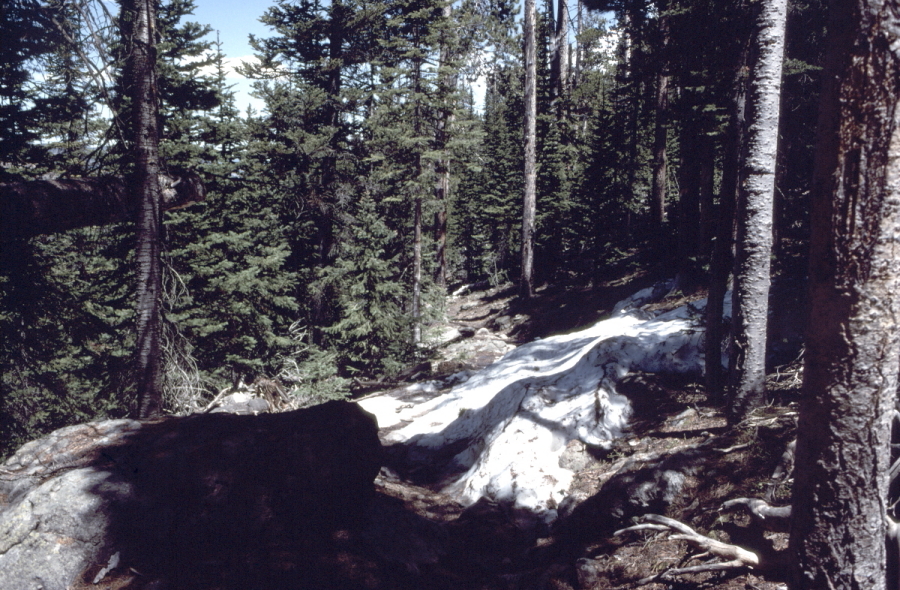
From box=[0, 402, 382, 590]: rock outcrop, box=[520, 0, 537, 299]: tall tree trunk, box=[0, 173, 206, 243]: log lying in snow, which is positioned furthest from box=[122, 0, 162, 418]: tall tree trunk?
box=[520, 0, 537, 299]: tall tree trunk

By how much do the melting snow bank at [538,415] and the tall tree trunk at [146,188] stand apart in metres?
4.94

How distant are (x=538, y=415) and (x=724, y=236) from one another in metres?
3.92

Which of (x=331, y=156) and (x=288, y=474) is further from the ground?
(x=331, y=156)

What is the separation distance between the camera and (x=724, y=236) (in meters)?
6.78

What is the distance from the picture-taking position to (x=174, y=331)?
10492mm

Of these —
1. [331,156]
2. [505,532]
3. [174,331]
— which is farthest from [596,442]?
[331,156]

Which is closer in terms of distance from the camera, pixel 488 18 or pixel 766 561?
pixel 766 561

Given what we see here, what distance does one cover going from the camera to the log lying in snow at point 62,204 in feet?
21.7

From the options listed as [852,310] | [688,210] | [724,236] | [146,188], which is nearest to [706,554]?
[852,310]

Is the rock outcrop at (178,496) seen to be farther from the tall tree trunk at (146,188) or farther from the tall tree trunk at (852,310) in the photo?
the tall tree trunk at (852,310)

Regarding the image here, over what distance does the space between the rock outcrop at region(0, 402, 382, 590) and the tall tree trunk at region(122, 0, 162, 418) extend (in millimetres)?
3030

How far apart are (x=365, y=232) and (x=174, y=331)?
733cm

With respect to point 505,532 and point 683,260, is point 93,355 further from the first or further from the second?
point 683,260

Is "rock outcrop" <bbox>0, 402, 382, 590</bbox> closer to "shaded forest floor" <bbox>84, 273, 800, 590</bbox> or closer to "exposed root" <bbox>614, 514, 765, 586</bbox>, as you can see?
"shaded forest floor" <bbox>84, 273, 800, 590</bbox>
